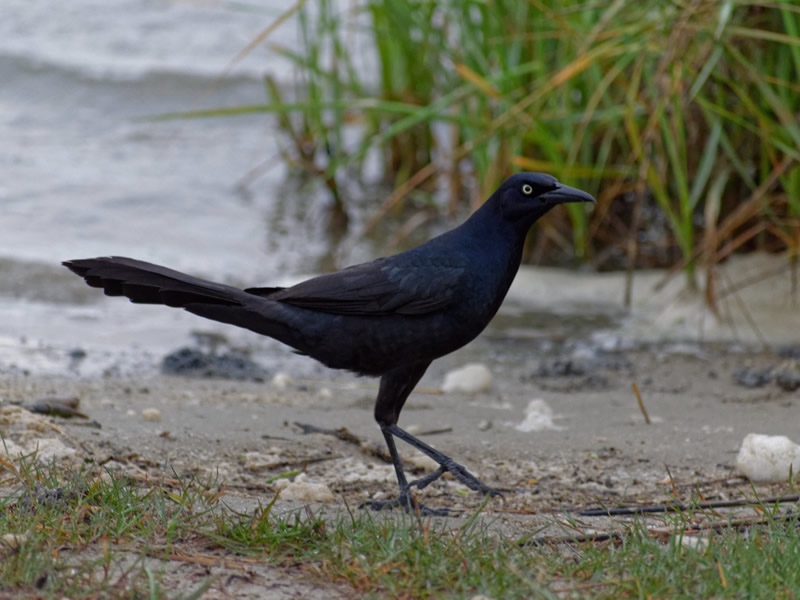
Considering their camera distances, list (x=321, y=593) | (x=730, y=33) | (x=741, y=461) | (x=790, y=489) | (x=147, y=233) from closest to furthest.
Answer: (x=321, y=593)
(x=790, y=489)
(x=741, y=461)
(x=730, y=33)
(x=147, y=233)

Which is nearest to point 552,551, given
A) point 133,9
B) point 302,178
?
point 302,178

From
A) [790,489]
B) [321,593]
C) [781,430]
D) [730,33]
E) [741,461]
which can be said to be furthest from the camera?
[730,33]

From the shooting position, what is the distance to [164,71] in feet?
38.8

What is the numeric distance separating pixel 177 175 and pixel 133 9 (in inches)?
186

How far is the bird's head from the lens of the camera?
10.8ft

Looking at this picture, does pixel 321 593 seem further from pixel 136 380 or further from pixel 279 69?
pixel 279 69

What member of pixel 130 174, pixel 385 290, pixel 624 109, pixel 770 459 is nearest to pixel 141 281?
pixel 385 290

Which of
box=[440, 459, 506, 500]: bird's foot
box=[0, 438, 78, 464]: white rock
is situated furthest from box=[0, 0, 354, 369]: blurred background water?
box=[440, 459, 506, 500]: bird's foot

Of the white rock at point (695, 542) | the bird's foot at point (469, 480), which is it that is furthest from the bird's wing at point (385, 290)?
the white rock at point (695, 542)

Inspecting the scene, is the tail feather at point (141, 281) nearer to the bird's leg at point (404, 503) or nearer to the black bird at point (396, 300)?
the black bird at point (396, 300)

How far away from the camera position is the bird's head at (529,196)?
10.8ft

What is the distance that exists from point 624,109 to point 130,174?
16.5ft

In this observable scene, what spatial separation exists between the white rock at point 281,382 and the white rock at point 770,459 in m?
2.18

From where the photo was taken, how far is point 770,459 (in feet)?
10.6
